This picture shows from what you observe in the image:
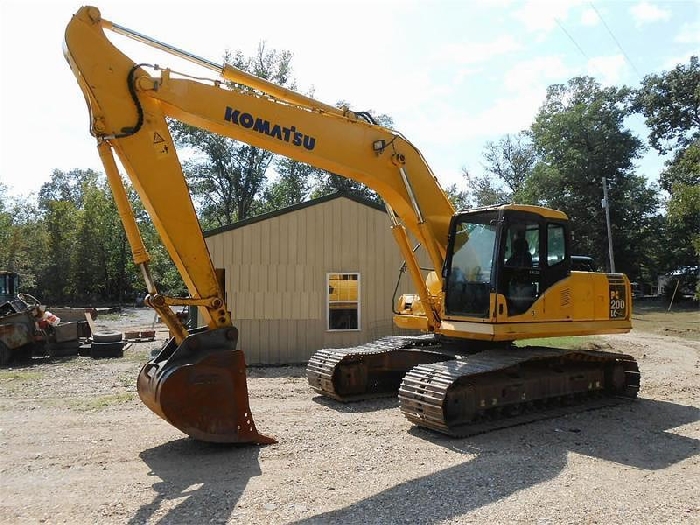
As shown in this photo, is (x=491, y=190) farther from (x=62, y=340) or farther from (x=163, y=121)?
(x=163, y=121)

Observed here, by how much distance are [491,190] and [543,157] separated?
1046cm

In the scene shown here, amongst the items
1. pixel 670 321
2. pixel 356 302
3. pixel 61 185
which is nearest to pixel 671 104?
pixel 670 321

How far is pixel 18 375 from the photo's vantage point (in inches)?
484

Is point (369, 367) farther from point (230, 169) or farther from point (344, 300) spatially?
point (230, 169)

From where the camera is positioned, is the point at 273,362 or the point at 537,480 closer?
the point at 537,480

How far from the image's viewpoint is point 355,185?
46781mm

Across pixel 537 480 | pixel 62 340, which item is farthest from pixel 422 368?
pixel 62 340

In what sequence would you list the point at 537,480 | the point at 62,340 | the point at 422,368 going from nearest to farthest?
the point at 537,480
the point at 422,368
the point at 62,340

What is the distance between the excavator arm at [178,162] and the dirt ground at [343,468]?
63 cm

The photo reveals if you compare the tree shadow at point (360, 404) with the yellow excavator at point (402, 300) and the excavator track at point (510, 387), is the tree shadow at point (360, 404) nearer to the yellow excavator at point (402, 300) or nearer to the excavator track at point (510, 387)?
the yellow excavator at point (402, 300)

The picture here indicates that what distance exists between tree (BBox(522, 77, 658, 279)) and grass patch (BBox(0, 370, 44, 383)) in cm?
3486

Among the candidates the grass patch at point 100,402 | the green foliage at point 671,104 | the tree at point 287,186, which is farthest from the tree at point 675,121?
the grass patch at point 100,402

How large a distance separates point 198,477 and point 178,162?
10.6ft

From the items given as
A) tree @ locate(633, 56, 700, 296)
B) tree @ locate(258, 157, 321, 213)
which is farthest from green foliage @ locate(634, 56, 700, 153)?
tree @ locate(258, 157, 321, 213)
